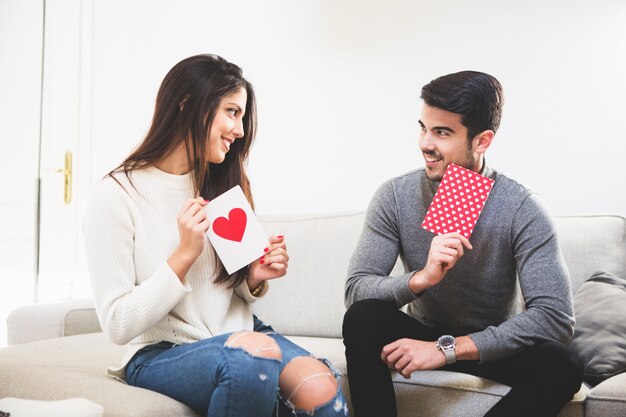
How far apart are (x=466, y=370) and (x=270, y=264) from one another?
1.79ft

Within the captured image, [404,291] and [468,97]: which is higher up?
[468,97]

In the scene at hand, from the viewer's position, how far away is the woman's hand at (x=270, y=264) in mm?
1623

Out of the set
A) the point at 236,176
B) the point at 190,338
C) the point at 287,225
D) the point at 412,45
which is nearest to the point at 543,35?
the point at 412,45

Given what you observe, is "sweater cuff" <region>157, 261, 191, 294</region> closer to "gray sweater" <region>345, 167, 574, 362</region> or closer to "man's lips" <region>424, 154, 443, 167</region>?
"gray sweater" <region>345, 167, 574, 362</region>

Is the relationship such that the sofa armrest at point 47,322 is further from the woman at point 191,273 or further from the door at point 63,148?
the door at point 63,148

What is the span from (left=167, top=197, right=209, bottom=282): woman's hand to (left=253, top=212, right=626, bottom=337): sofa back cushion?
0.97 meters

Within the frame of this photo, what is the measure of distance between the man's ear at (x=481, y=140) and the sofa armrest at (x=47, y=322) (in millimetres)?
1366

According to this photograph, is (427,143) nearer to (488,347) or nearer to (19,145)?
(488,347)

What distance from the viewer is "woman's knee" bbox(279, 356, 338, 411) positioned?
1330mm

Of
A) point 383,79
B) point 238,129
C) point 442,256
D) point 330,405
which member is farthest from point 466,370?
point 383,79

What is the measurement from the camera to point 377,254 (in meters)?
1.80

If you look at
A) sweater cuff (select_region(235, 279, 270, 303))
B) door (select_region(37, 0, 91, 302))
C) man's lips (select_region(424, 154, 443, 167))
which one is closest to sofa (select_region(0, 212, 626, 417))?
sweater cuff (select_region(235, 279, 270, 303))

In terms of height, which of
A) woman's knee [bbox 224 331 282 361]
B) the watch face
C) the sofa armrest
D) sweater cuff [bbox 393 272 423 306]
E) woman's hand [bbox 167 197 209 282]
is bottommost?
the sofa armrest

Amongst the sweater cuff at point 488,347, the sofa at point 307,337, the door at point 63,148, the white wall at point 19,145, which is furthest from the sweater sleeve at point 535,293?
the white wall at point 19,145
